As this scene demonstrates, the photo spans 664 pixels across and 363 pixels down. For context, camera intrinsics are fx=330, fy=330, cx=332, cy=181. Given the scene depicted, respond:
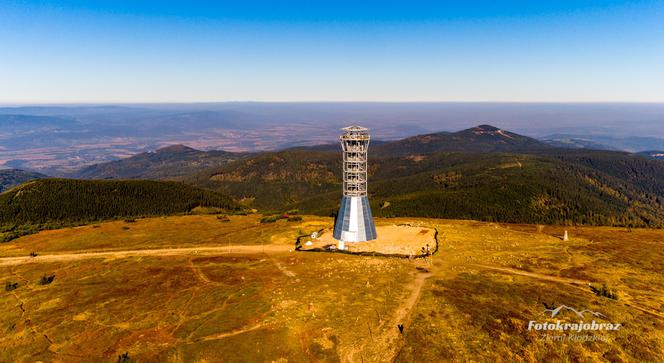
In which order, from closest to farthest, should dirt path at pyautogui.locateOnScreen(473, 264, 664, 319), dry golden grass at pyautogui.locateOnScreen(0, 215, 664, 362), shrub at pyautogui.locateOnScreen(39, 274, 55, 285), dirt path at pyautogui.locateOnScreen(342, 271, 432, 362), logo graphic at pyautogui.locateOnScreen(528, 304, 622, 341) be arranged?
1. dirt path at pyautogui.locateOnScreen(342, 271, 432, 362)
2. dry golden grass at pyautogui.locateOnScreen(0, 215, 664, 362)
3. logo graphic at pyautogui.locateOnScreen(528, 304, 622, 341)
4. dirt path at pyautogui.locateOnScreen(473, 264, 664, 319)
5. shrub at pyautogui.locateOnScreen(39, 274, 55, 285)

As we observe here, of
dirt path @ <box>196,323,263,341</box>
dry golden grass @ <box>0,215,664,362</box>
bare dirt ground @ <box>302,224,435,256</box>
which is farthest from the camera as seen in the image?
bare dirt ground @ <box>302,224,435,256</box>

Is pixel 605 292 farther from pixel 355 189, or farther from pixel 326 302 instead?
pixel 355 189

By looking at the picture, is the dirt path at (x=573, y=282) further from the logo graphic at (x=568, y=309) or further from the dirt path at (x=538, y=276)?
the logo graphic at (x=568, y=309)

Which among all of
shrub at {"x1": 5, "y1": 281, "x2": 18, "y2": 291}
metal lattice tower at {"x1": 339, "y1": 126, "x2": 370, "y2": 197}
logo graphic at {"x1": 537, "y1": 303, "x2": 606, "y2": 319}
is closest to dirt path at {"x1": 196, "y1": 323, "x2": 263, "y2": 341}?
logo graphic at {"x1": 537, "y1": 303, "x2": 606, "y2": 319}

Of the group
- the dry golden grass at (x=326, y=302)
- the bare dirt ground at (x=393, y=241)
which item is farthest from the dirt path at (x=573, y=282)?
the bare dirt ground at (x=393, y=241)

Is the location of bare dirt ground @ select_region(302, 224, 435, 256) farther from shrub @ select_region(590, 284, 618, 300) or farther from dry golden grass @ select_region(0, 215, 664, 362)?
shrub @ select_region(590, 284, 618, 300)

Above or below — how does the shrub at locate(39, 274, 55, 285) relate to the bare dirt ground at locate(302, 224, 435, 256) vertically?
below

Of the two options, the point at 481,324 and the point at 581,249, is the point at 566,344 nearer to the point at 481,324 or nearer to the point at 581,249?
the point at 481,324
